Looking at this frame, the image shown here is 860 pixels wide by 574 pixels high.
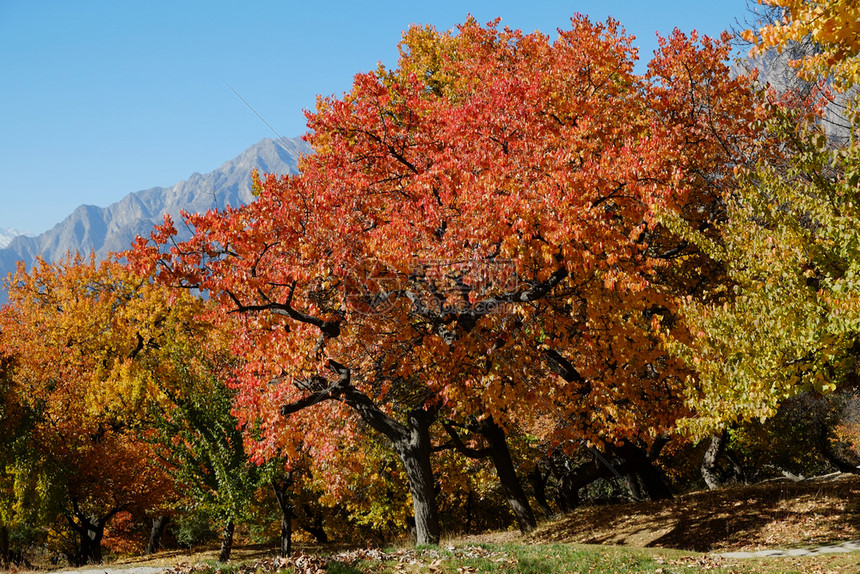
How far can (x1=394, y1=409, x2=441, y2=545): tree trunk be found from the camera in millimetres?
14469

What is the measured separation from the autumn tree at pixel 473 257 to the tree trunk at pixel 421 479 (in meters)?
0.05

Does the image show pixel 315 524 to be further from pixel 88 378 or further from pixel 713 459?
pixel 713 459

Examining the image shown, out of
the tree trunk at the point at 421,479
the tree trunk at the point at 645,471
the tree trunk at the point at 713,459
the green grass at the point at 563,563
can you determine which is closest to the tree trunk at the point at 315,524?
the tree trunk at the point at 645,471

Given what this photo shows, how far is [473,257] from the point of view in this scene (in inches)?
482

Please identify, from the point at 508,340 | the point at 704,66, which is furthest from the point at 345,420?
the point at 704,66

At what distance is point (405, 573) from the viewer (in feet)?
29.0

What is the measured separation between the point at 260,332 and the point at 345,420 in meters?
3.30

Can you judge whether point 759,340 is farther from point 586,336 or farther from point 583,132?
point 583,132

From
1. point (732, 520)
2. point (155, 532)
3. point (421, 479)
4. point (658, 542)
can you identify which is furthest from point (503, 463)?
point (155, 532)

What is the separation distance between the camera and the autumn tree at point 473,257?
12656 millimetres

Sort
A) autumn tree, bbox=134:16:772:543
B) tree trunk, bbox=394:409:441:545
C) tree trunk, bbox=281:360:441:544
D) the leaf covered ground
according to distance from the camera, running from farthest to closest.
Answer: tree trunk, bbox=394:409:441:545 → tree trunk, bbox=281:360:441:544 → autumn tree, bbox=134:16:772:543 → the leaf covered ground

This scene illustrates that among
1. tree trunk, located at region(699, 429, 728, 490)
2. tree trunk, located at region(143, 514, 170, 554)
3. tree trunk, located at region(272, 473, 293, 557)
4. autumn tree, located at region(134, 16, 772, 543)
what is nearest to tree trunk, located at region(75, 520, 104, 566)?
tree trunk, located at region(143, 514, 170, 554)

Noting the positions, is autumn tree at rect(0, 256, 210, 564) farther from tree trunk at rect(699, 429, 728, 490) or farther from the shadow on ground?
tree trunk at rect(699, 429, 728, 490)

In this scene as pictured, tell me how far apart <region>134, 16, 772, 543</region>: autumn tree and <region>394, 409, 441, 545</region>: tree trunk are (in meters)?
0.05
